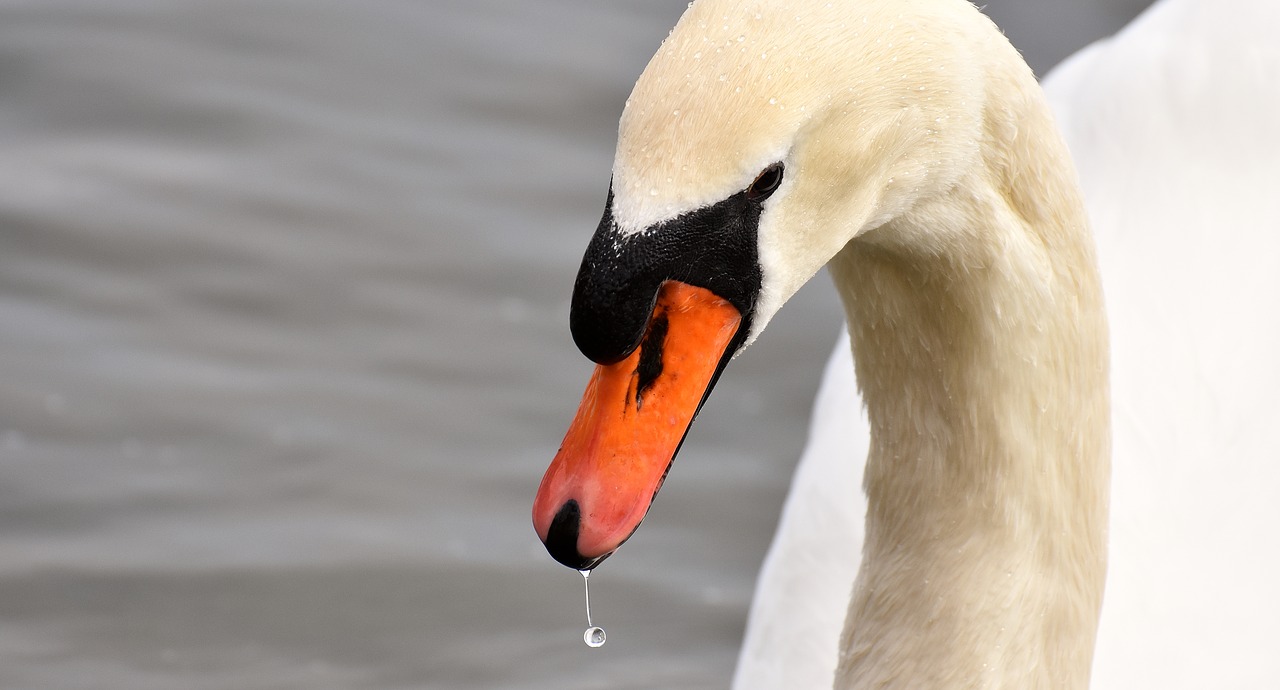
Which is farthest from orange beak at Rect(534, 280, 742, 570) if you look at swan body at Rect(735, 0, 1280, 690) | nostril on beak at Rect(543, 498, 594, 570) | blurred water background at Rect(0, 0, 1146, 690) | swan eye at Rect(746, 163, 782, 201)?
blurred water background at Rect(0, 0, 1146, 690)

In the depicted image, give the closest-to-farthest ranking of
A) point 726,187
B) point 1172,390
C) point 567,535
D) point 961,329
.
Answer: point 726,187 → point 567,535 → point 961,329 → point 1172,390

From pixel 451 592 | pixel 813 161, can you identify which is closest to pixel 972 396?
pixel 813 161

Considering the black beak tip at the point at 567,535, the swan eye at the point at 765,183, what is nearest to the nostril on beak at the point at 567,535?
the black beak tip at the point at 567,535

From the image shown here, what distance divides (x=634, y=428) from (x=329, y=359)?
314 centimetres

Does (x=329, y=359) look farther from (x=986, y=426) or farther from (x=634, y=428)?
(x=634, y=428)

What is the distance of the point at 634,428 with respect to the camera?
1.94 meters

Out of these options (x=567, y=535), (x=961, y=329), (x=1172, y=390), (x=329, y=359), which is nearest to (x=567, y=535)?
(x=567, y=535)

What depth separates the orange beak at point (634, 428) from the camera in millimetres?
1928

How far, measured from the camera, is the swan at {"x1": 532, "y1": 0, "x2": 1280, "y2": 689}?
183 centimetres

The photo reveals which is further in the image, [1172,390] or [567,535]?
[1172,390]

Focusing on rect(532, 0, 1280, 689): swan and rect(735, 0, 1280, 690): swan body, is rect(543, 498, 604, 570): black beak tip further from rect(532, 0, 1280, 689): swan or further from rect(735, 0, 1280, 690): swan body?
rect(735, 0, 1280, 690): swan body

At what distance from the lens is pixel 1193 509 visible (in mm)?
3363

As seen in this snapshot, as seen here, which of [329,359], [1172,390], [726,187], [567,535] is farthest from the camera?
[329,359]

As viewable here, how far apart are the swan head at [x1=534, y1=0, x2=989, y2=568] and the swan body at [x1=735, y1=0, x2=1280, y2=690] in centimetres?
147
